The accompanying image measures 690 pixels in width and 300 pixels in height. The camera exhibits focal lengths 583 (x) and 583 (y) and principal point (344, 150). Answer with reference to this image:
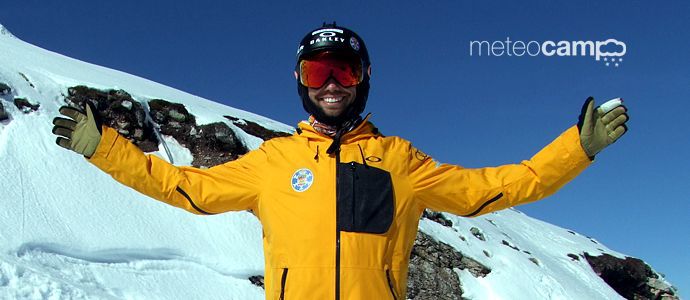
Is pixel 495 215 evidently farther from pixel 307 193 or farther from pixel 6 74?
pixel 307 193

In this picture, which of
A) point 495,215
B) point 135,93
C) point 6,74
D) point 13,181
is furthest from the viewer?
point 495,215

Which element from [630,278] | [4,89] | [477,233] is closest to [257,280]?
[4,89]

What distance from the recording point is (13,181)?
1405cm

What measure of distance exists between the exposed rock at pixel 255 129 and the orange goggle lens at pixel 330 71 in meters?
22.1

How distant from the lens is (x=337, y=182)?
10.8 feet

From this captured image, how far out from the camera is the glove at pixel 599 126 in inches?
121

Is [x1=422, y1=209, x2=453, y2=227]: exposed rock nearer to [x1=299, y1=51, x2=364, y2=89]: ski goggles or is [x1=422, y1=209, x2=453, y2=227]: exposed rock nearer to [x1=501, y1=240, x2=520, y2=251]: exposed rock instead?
[x1=501, y1=240, x2=520, y2=251]: exposed rock

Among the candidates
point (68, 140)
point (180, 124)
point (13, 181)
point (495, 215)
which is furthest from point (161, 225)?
point (495, 215)

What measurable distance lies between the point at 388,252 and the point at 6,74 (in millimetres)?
20296

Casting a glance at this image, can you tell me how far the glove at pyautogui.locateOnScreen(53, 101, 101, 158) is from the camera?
3.31 m

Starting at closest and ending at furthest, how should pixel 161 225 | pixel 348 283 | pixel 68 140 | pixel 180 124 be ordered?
pixel 348 283, pixel 68 140, pixel 161 225, pixel 180 124

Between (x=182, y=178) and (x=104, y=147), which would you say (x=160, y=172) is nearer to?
(x=182, y=178)

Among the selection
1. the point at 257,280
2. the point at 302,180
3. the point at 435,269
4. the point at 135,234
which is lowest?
the point at 302,180

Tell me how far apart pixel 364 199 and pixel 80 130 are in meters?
1.67
